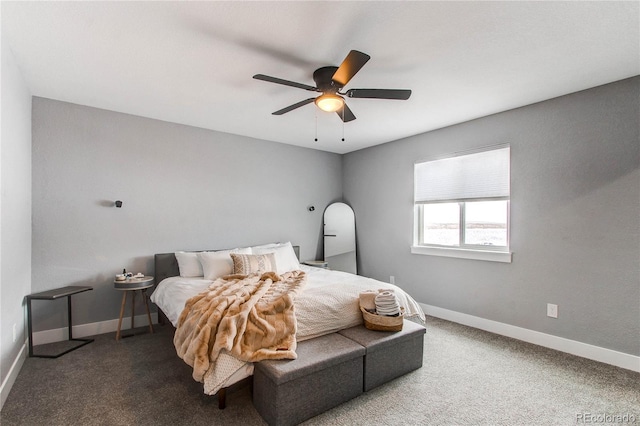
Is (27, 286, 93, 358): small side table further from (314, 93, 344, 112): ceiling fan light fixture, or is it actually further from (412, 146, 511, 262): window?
(412, 146, 511, 262): window

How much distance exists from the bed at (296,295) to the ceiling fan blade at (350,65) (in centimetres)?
172

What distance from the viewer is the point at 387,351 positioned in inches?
93.4

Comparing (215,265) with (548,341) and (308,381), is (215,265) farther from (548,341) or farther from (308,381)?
(548,341)

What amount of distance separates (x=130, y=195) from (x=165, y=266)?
953 mm

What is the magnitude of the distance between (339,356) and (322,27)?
2.21 metres

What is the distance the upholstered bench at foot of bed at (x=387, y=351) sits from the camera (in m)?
2.28

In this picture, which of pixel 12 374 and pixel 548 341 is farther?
pixel 548 341

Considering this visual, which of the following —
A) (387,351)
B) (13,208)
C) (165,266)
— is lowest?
(387,351)

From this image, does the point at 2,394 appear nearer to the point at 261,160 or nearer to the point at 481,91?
the point at 261,160

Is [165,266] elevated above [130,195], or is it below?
below

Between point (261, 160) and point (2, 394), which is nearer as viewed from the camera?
point (2, 394)

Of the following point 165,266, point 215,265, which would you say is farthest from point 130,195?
point 215,265

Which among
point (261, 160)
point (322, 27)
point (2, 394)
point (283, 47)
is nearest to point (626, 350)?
point (322, 27)

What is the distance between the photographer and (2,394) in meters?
2.08
